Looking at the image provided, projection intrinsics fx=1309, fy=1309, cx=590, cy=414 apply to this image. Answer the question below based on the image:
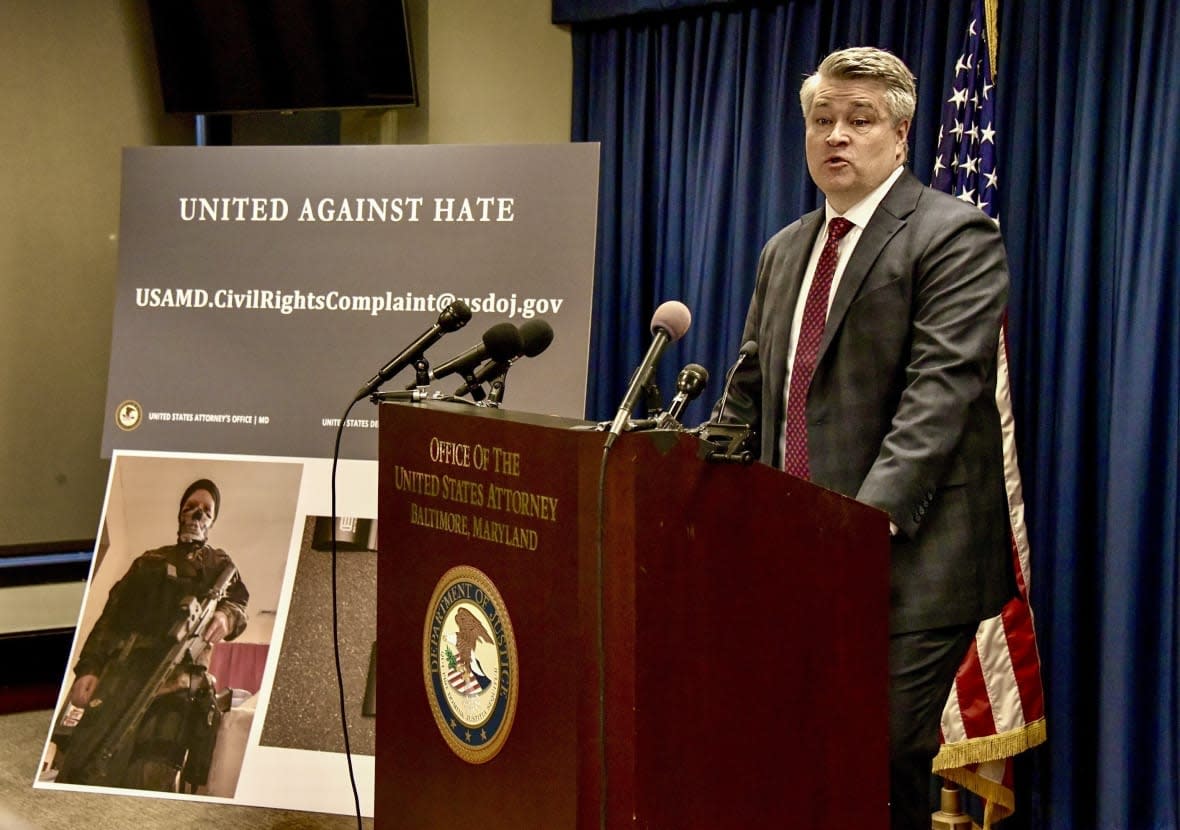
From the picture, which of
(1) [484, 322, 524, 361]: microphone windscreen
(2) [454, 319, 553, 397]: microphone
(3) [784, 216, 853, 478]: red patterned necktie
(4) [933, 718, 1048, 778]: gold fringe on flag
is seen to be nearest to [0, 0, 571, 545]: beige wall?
(3) [784, 216, 853, 478]: red patterned necktie

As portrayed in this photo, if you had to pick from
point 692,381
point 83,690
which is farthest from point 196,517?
point 692,381

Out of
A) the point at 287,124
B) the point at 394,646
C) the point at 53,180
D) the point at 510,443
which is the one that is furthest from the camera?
the point at 287,124

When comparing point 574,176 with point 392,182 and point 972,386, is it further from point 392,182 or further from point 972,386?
point 972,386

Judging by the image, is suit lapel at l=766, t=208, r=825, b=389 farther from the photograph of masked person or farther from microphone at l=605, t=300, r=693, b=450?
the photograph of masked person

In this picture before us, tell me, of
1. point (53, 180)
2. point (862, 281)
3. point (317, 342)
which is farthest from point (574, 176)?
Result: point (53, 180)

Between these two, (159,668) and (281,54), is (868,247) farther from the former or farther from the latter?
(281,54)

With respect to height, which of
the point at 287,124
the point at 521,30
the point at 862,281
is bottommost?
the point at 862,281

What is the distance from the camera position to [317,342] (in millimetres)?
3609

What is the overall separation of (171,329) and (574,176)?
3.99ft

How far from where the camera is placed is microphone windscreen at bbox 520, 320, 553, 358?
2.24 meters

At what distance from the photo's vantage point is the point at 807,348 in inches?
102

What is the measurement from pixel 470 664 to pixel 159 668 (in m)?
1.79

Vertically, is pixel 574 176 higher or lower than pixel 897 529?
higher

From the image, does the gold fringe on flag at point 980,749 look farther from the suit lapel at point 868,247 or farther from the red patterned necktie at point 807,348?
the suit lapel at point 868,247
